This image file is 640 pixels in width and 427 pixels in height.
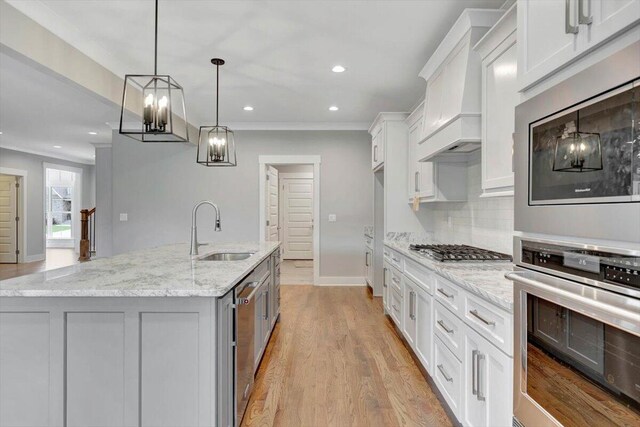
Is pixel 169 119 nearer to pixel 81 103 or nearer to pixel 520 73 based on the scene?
pixel 520 73

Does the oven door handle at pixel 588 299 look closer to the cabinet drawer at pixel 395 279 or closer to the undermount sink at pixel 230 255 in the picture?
the cabinet drawer at pixel 395 279

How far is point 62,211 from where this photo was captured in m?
10.1

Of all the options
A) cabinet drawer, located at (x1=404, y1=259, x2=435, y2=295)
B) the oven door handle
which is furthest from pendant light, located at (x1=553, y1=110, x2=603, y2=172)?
cabinet drawer, located at (x1=404, y1=259, x2=435, y2=295)

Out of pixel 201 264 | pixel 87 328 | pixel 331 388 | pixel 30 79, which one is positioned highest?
pixel 30 79

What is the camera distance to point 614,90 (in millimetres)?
784

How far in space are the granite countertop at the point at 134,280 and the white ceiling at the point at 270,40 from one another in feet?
5.69

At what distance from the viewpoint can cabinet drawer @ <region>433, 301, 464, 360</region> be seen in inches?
73.5

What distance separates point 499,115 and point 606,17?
1199 millimetres

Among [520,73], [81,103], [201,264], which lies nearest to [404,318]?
[201,264]

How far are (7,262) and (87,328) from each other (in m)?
8.80

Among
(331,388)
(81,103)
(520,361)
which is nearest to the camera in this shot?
(520,361)

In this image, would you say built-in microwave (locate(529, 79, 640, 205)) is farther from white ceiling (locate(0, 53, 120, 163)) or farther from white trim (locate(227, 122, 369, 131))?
white trim (locate(227, 122, 369, 131))

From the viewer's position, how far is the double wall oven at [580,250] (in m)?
0.76

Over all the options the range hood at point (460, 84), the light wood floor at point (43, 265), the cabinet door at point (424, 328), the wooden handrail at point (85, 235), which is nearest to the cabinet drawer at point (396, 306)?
the cabinet door at point (424, 328)
